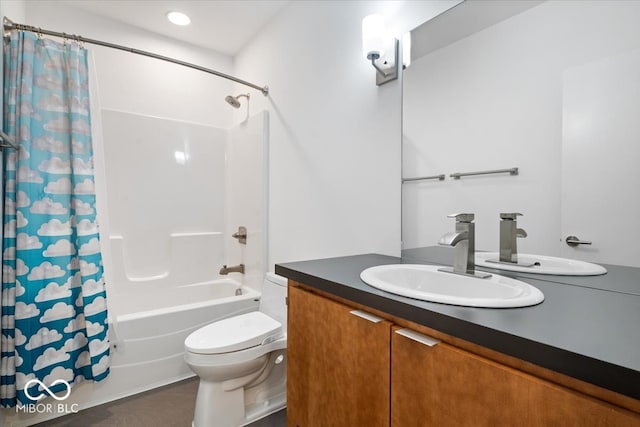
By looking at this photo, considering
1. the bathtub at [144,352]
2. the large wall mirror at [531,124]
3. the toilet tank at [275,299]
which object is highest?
the large wall mirror at [531,124]

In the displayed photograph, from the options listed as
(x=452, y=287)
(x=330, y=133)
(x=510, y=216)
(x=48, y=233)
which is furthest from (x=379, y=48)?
(x=48, y=233)

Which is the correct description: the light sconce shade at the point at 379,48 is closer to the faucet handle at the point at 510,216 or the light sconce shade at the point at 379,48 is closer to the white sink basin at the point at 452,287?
the faucet handle at the point at 510,216

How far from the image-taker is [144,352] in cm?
192

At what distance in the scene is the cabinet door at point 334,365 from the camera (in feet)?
2.71

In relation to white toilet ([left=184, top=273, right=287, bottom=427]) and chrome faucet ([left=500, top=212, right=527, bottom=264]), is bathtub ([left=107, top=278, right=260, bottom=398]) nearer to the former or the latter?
white toilet ([left=184, top=273, right=287, bottom=427])

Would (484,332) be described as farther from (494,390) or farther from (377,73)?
(377,73)

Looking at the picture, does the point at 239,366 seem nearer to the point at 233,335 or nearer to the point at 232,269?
the point at 233,335

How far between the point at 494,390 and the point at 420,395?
182 mm

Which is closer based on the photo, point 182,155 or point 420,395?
point 420,395

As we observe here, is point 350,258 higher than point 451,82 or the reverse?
the reverse

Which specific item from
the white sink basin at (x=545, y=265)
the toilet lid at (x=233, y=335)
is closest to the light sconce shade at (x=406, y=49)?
the white sink basin at (x=545, y=265)

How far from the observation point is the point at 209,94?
9.73 feet

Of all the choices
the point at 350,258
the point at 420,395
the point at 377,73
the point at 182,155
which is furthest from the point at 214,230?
the point at 420,395

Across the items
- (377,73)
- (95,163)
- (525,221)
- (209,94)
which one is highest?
(209,94)
